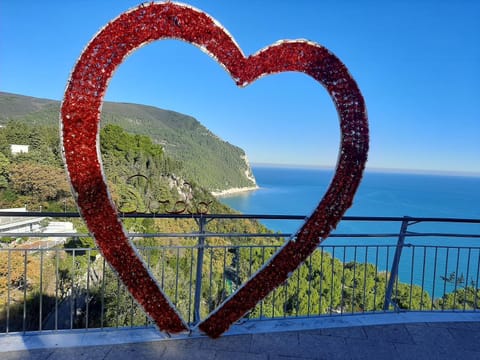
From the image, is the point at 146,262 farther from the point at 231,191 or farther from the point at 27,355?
the point at 231,191

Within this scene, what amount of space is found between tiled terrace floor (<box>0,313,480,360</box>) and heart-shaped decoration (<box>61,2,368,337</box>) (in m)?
0.22

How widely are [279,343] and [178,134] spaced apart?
116 m

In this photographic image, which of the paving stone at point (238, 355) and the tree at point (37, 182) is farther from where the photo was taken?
the tree at point (37, 182)

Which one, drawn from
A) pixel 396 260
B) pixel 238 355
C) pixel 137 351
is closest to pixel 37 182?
pixel 137 351

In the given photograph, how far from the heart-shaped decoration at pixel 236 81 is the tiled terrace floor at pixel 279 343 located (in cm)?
22

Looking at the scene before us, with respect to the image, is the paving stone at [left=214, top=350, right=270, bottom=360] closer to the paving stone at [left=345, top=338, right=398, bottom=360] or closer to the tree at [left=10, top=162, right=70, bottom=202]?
the paving stone at [left=345, top=338, right=398, bottom=360]

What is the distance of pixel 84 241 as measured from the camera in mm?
22844

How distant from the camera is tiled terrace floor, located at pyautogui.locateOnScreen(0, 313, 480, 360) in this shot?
2934mm

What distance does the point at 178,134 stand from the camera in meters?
116

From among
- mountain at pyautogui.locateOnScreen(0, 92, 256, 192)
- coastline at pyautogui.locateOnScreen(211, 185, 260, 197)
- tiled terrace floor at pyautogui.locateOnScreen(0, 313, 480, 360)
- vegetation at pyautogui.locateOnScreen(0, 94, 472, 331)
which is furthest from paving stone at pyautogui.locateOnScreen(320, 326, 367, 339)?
coastline at pyautogui.locateOnScreen(211, 185, 260, 197)

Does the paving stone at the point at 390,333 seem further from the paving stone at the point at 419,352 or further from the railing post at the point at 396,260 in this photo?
the railing post at the point at 396,260

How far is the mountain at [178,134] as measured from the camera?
89.7 meters

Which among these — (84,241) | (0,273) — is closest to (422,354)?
(0,273)

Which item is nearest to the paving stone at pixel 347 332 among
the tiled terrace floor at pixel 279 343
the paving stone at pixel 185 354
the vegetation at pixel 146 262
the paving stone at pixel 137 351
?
the tiled terrace floor at pixel 279 343
